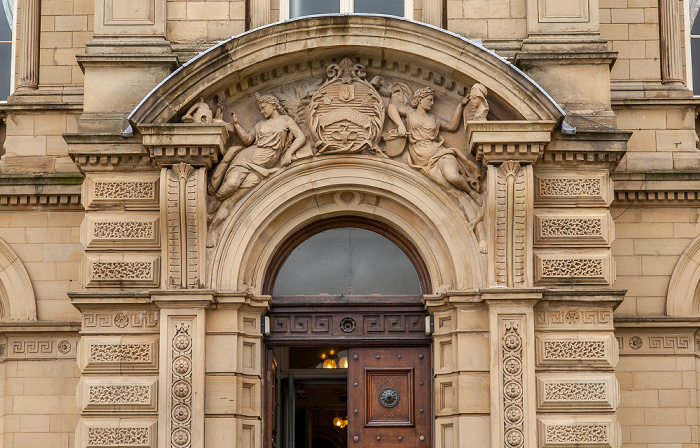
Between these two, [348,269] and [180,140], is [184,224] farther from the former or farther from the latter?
[348,269]

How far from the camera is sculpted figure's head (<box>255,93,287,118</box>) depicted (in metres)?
14.2

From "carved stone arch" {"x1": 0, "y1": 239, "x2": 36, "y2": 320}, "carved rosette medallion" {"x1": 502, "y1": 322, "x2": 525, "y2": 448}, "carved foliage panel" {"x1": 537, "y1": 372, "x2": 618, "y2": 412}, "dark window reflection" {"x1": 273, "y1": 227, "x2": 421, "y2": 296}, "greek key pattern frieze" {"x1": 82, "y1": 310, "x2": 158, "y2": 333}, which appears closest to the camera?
"carved rosette medallion" {"x1": 502, "y1": 322, "x2": 525, "y2": 448}

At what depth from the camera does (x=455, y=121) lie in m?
14.1

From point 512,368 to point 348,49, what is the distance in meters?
4.32

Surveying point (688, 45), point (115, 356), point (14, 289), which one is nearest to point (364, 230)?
point (115, 356)

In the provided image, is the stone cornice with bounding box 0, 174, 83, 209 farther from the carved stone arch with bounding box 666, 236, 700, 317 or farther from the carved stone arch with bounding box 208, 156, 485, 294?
the carved stone arch with bounding box 666, 236, 700, 317

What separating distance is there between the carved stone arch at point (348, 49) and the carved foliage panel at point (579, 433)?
3.58 metres

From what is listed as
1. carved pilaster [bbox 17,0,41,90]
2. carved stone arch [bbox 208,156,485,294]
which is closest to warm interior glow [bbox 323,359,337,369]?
carved stone arch [bbox 208,156,485,294]

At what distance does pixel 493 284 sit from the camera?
1361cm

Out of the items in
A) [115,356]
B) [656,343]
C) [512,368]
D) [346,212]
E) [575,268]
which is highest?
[346,212]

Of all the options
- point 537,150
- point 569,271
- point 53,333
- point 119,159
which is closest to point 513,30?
point 537,150

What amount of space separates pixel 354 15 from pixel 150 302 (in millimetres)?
4217

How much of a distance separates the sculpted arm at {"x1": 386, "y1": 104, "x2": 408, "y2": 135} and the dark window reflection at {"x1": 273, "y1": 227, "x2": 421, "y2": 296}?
1539 mm

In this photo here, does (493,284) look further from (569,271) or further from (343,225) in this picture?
(343,225)
